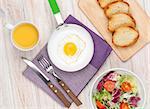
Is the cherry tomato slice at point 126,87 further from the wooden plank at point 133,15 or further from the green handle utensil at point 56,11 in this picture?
the green handle utensil at point 56,11

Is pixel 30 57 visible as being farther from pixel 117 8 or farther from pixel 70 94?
pixel 117 8

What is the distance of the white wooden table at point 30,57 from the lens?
1.63m

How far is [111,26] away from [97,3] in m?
0.09

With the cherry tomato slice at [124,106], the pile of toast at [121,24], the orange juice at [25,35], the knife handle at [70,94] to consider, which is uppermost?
the orange juice at [25,35]

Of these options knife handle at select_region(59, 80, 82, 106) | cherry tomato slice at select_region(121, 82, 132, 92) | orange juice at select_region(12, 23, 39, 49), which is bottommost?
cherry tomato slice at select_region(121, 82, 132, 92)

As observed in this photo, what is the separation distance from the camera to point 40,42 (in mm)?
1639

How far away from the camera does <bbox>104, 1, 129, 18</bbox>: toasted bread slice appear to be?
1.63 metres

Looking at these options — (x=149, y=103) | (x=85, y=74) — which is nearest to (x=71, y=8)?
(x=85, y=74)

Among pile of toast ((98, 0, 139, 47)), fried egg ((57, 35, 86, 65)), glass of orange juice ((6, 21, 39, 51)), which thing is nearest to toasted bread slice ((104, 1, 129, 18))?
pile of toast ((98, 0, 139, 47))

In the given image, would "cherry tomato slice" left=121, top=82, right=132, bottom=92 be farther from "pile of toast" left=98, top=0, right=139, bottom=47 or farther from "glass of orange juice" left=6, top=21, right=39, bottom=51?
"glass of orange juice" left=6, top=21, right=39, bottom=51

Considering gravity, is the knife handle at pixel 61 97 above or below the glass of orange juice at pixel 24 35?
below

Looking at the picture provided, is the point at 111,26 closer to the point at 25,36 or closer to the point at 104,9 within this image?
the point at 104,9

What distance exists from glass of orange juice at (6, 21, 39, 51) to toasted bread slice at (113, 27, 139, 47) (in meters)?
0.24

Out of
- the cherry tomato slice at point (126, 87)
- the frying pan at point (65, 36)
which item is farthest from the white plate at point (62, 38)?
the cherry tomato slice at point (126, 87)
